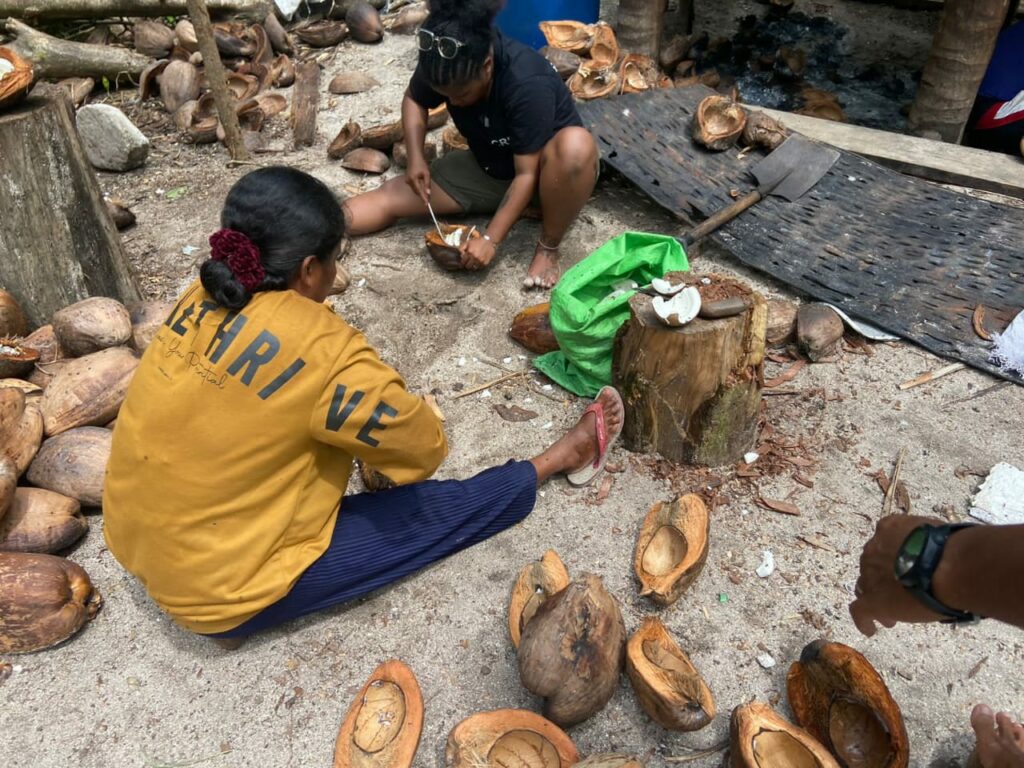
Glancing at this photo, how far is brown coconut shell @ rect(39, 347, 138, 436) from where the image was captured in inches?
104

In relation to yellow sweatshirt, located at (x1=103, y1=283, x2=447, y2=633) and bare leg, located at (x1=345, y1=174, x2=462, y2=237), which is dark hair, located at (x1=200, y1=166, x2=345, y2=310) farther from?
bare leg, located at (x1=345, y1=174, x2=462, y2=237)

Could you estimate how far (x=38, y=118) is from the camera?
287cm

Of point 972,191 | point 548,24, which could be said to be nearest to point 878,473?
point 972,191

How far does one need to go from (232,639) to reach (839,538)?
6.18ft

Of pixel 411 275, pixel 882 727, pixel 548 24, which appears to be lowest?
pixel 411 275

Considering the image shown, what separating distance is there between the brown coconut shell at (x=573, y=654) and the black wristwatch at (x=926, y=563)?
32.3 inches

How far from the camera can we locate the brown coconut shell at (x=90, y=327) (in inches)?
113

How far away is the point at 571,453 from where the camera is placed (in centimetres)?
254

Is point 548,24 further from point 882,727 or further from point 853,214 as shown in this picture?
point 882,727

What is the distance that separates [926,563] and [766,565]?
1145mm

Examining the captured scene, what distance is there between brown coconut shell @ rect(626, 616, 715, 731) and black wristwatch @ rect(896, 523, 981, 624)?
0.74 metres

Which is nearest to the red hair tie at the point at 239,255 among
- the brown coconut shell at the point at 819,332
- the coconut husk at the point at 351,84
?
the brown coconut shell at the point at 819,332

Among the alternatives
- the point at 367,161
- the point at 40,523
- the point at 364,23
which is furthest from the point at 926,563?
the point at 364,23

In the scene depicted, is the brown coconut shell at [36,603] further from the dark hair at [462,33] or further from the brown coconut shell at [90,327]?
the dark hair at [462,33]
